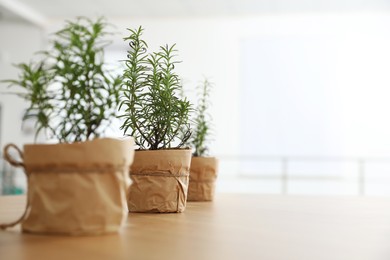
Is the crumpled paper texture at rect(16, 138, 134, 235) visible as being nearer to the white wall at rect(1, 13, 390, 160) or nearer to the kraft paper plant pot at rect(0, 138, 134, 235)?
the kraft paper plant pot at rect(0, 138, 134, 235)

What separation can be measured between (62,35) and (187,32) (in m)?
6.58

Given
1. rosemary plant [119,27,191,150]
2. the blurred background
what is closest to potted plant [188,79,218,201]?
rosemary plant [119,27,191,150]

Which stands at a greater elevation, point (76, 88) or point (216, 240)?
point (76, 88)

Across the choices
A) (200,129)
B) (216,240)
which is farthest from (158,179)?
(200,129)

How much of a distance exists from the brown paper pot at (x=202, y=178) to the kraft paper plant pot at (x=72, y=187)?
571 mm

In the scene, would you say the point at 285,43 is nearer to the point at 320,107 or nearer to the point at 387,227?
the point at 320,107

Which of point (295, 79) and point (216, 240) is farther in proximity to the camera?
point (295, 79)

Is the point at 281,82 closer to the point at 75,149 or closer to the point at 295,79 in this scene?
the point at 295,79

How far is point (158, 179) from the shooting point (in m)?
0.81

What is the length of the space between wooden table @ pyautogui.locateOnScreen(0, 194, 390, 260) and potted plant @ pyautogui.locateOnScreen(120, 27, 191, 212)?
40 millimetres

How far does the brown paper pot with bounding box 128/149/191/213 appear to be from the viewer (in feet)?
2.62

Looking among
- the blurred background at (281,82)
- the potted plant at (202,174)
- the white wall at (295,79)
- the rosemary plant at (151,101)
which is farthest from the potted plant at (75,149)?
the white wall at (295,79)

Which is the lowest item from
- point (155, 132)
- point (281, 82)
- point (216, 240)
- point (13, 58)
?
point (216, 240)

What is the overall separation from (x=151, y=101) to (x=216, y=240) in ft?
1.01
